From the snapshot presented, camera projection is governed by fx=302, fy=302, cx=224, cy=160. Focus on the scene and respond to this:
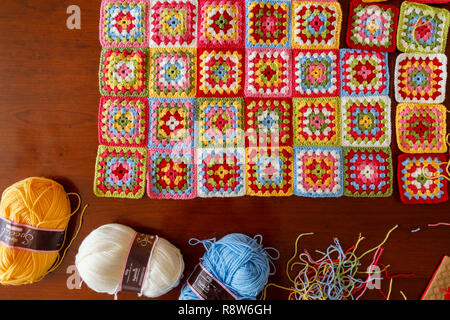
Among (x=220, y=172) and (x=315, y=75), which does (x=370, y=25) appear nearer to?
(x=315, y=75)

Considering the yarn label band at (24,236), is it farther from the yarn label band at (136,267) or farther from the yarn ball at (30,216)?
the yarn label band at (136,267)

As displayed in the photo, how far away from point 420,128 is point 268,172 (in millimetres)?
526

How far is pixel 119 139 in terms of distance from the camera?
99cm

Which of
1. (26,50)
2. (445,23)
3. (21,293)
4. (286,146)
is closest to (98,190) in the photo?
(21,293)

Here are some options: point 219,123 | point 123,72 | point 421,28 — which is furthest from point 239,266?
point 421,28

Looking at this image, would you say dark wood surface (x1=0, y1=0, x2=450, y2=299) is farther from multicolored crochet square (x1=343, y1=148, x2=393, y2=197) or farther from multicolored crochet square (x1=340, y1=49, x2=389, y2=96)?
multicolored crochet square (x1=340, y1=49, x2=389, y2=96)

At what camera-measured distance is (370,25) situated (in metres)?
1.00

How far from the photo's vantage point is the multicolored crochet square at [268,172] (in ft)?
3.24

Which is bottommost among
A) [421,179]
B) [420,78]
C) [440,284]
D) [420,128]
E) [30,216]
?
[440,284]

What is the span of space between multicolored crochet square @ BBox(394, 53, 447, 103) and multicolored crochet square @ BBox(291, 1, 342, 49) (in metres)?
0.24

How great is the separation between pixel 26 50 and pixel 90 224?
62 cm

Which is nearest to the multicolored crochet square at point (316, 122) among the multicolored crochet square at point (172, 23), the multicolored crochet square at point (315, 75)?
the multicolored crochet square at point (315, 75)

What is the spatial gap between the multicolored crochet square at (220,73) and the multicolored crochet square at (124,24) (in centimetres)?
21

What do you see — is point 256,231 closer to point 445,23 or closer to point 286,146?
point 286,146
